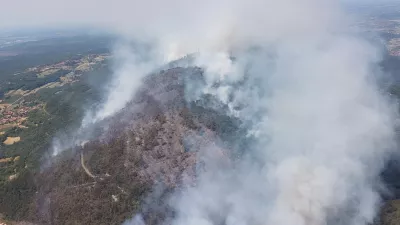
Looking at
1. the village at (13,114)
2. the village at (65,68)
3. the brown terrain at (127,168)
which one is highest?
the brown terrain at (127,168)

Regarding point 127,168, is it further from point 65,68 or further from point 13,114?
point 65,68

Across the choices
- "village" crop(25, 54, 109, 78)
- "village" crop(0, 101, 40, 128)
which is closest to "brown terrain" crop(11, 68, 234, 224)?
"village" crop(0, 101, 40, 128)

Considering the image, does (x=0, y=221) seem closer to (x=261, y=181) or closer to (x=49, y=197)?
(x=49, y=197)

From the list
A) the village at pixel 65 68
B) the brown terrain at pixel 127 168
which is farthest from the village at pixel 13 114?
the village at pixel 65 68

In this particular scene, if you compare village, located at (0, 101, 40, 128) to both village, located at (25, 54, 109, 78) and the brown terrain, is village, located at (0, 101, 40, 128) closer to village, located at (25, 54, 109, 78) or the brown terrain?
the brown terrain

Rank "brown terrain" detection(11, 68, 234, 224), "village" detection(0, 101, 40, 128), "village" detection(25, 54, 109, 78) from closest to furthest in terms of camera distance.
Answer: "brown terrain" detection(11, 68, 234, 224) → "village" detection(0, 101, 40, 128) → "village" detection(25, 54, 109, 78)

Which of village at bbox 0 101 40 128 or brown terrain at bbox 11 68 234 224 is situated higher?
brown terrain at bbox 11 68 234 224

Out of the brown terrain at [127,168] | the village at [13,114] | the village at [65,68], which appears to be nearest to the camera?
the brown terrain at [127,168]

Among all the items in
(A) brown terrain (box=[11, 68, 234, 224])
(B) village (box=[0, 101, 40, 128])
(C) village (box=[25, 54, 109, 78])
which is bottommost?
(C) village (box=[25, 54, 109, 78])

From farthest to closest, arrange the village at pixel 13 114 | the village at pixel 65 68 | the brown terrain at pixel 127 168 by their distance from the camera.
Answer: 1. the village at pixel 65 68
2. the village at pixel 13 114
3. the brown terrain at pixel 127 168

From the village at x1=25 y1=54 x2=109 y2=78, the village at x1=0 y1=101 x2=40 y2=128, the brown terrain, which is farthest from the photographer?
the village at x1=25 y1=54 x2=109 y2=78

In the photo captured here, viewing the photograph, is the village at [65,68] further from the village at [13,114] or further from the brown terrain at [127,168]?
the brown terrain at [127,168]
